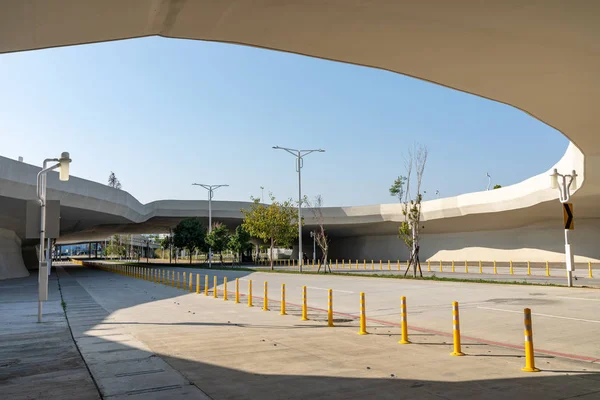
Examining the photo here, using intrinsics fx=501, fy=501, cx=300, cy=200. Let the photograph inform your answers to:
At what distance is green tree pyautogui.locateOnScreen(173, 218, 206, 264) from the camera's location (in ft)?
227

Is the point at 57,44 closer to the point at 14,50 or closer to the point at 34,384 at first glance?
the point at 14,50

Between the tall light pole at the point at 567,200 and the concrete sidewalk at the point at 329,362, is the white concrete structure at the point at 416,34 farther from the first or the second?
the tall light pole at the point at 567,200

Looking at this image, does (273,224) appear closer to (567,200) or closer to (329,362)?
(567,200)

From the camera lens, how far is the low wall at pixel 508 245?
145ft

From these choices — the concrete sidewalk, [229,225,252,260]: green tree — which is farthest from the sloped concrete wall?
the concrete sidewalk

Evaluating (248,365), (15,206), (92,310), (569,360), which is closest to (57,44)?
(248,365)

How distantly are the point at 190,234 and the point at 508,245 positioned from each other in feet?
133

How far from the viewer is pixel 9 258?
41.8m

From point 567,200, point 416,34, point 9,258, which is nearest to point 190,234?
point 9,258

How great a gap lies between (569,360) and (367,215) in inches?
2241

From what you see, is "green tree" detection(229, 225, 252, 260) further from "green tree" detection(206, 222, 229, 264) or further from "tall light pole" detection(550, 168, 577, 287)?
"tall light pole" detection(550, 168, 577, 287)

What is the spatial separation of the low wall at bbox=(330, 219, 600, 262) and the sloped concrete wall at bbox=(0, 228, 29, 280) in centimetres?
4315

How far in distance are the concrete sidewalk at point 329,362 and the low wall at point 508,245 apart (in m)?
38.6

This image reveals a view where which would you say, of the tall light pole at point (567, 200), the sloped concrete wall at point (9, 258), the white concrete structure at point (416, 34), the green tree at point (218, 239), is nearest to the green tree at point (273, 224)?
the green tree at point (218, 239)
